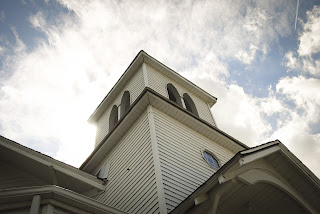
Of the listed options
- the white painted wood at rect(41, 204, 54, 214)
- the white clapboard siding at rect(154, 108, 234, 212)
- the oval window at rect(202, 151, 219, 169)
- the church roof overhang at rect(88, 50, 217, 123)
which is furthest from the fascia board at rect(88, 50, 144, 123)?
the white painted wood at rect(41, 204, 54, 214)

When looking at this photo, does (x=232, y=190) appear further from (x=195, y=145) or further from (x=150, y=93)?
(x=150, y=93)

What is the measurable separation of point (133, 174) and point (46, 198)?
3953 mm

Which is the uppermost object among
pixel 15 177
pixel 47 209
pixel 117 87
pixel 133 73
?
pixel 133 73

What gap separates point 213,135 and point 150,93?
344 cm

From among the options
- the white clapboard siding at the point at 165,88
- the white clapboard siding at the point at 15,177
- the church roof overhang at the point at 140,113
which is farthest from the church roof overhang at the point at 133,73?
the white clapboard siding at the point at 15,177

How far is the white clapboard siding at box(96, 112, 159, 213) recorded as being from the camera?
781cm

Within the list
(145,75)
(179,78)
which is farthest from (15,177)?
(179,78)

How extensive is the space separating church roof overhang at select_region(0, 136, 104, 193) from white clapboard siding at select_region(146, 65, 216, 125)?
5.67m

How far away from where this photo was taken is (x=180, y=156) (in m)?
9.31

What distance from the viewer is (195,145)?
1063 centimetres

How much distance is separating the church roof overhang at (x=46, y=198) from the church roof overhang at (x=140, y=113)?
5487 millimetres

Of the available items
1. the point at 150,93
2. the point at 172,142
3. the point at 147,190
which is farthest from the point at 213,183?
the point at 150,93

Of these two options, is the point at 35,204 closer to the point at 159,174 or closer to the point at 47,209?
the point at 47,209

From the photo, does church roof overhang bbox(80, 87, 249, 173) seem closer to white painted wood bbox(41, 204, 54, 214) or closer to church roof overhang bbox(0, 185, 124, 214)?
church roof overhang bbox(0, 185, 124, 214)
